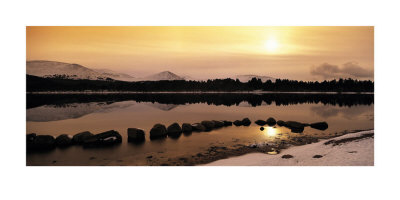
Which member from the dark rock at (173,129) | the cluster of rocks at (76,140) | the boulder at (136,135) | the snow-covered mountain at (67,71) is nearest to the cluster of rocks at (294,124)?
the dark rock at (173,129)

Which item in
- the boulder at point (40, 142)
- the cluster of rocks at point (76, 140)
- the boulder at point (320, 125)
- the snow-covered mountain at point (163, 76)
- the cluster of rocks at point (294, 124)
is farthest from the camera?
the boulder at point (320, 125)

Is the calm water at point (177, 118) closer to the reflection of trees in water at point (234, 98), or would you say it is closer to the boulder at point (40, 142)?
the reflection of trees in water at point (234, 98)

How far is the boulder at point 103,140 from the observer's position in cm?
729

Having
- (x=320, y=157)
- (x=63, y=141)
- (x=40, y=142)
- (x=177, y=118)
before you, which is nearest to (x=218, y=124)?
(x=177, y=118)

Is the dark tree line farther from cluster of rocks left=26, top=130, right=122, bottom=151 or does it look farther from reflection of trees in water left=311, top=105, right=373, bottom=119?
reflection of trees in water left=311, top=105, right=373, bottom=119

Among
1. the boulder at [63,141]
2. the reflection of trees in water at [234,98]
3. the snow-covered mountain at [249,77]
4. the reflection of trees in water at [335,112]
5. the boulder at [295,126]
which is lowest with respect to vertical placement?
the boulder at [63,141]

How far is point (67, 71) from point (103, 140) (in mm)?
2143

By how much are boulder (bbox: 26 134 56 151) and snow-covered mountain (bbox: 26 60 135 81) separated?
5.15 feet

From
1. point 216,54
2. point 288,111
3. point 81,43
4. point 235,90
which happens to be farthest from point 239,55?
point 288,111

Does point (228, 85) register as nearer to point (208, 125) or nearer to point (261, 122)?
point (208, 125)

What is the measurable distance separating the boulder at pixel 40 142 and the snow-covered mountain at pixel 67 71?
1.57m

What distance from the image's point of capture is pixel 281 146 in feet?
23.5
